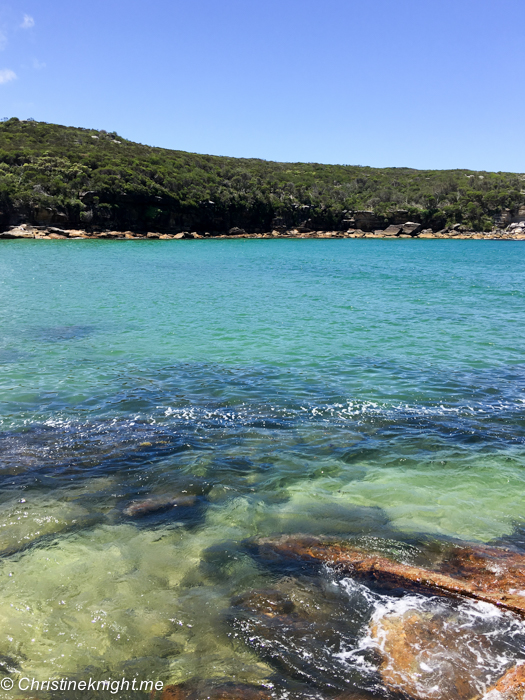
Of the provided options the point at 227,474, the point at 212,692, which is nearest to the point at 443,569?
the point at 212,692

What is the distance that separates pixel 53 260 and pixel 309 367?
119 feet

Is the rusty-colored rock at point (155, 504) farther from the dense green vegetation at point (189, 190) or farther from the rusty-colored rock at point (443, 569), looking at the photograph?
the dense green vegetation at point (189, 190)

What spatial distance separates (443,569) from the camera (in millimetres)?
4562

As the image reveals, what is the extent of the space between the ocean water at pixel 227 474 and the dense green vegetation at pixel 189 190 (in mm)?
67116

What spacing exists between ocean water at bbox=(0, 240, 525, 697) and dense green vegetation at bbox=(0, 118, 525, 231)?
6712 cm

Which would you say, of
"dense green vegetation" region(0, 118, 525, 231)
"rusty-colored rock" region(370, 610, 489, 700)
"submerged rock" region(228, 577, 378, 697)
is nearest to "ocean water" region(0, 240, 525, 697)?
"submerged rock" region(228, 577, 378, 697)

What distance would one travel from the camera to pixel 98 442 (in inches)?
302

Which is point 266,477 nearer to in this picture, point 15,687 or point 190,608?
point 190,608

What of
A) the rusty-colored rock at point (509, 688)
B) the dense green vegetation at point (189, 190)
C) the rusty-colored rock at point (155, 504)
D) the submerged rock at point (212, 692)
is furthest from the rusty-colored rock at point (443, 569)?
the dense green vegetation at point (189, 190)

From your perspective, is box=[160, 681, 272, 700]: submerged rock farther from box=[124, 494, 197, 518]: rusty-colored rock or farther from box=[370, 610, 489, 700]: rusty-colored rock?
box=[124, 494, 197, 518]: rusty-colored rock

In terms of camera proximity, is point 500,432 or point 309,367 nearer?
point 500,432

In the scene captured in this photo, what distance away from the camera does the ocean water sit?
3.75 m


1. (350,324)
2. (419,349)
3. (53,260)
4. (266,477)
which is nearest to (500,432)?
(266,477)

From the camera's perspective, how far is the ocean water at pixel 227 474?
3.75 meters
